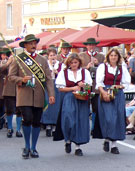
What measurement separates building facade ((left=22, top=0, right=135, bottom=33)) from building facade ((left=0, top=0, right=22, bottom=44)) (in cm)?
248

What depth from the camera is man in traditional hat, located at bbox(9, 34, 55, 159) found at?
8.53 metres

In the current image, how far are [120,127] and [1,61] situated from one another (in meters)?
3.84

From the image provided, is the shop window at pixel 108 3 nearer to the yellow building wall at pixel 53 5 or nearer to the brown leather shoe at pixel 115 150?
the yellow building wall at pixel 53 5

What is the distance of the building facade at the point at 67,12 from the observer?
101ft

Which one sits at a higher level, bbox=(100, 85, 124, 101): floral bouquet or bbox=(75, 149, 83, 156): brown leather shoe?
bbox=(100, 85, 124, 101): floral bouquet

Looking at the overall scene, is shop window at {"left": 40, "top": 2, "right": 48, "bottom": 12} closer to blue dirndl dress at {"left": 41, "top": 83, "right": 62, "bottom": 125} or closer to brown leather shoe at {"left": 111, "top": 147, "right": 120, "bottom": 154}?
blue dirndl dress at {"left": 41, "top": 83, "right": 62, "bottom": 125}

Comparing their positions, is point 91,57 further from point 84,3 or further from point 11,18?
point 11,18

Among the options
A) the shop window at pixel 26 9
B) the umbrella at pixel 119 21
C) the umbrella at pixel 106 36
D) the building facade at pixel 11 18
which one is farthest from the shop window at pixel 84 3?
the umbrella at pixel 119 21

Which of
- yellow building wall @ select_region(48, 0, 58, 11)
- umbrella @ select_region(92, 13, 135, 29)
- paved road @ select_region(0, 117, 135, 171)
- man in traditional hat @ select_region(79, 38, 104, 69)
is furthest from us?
yellow building wall @ select_region(48, 0, 58, 11)

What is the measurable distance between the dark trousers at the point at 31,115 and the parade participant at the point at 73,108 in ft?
1.62

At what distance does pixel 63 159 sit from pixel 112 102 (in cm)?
124

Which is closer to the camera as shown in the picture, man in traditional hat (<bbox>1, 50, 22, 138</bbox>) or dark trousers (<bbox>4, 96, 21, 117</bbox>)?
man in traditional hat (<bbox>1, 50, 22, 138</bbox>)

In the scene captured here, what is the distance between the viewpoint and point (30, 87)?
862cm

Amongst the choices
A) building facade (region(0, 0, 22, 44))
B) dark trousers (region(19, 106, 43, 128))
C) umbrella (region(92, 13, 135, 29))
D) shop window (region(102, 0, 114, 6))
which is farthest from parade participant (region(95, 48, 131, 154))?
building facade (region(0, 0, 22, 44))
